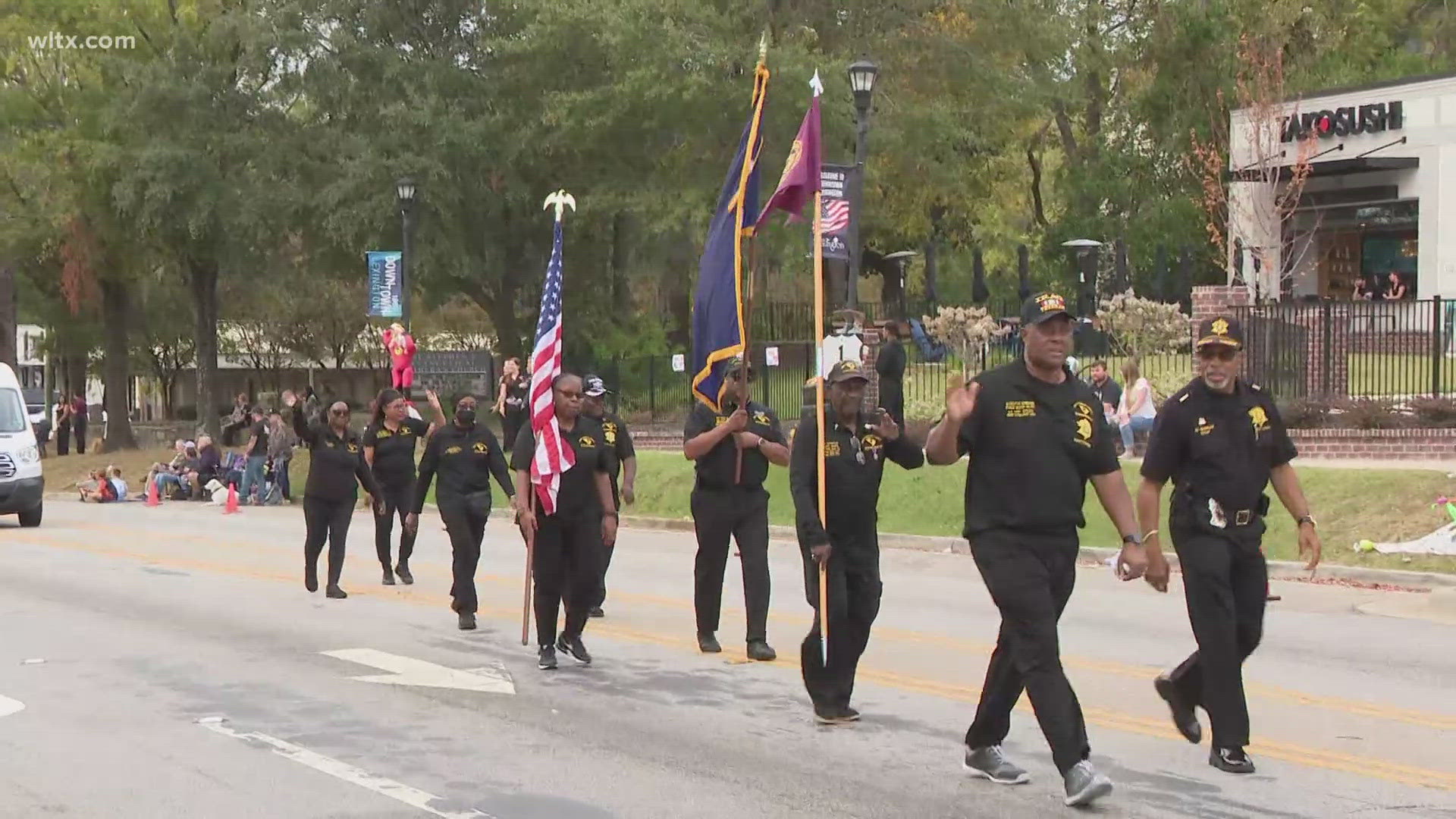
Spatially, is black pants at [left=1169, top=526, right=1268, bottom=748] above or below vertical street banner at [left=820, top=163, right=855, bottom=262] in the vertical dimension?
below

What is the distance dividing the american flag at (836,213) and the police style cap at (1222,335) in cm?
1560

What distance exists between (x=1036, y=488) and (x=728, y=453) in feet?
13.7

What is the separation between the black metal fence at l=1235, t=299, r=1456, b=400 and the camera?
2386 centimetres

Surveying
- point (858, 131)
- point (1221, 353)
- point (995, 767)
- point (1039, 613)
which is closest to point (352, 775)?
point (995, 767)

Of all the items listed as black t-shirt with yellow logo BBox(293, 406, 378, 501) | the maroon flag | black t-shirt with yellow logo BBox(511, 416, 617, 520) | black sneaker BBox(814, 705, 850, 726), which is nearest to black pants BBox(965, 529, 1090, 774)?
black sneaker BBox(814, 705, 850, 726)

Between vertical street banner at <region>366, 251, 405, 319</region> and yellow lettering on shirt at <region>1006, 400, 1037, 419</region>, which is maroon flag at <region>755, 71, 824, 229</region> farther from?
vertical street banner at <region>366, 251, 405, 319</region>

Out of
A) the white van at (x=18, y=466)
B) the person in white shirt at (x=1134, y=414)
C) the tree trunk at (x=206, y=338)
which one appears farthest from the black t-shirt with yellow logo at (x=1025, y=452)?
the tree trunk at (x=206, y=338)

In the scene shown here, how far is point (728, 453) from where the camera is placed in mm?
11039

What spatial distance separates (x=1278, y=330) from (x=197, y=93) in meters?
25.1

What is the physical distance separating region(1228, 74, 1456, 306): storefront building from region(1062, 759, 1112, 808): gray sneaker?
30127mm

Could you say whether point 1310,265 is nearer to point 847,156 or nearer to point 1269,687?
point 847,156

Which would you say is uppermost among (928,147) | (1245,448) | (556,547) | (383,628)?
(928,147)

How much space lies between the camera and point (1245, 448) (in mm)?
7594

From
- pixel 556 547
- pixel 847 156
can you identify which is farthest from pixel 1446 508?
pixel 847 156
